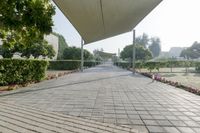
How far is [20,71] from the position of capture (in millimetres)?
12719

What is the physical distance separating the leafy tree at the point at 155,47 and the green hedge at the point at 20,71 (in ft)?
392

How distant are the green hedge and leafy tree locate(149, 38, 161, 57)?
392 ft

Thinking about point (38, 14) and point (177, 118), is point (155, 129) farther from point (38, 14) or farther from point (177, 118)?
point (38, 14)

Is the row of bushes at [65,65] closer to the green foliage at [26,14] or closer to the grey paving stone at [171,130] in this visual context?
the green foliage at [26,14]

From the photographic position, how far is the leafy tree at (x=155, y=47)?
12950 centimetres

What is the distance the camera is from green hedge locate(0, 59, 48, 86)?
11.5 metres

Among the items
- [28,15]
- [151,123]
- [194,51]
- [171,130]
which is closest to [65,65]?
[28,15]

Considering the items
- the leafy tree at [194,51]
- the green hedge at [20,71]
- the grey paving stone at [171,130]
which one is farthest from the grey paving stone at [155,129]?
the leafy tree at [194,51]

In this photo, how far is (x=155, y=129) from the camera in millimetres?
5062

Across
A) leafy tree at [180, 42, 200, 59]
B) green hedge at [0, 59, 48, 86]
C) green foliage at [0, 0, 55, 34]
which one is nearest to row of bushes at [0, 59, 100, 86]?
green hedge at [0, 59, 48, 86]

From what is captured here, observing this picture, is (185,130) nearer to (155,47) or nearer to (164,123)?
(164,123)

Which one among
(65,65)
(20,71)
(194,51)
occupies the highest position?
(194,51)

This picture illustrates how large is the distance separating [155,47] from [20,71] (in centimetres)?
12408

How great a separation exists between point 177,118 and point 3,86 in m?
8.97
